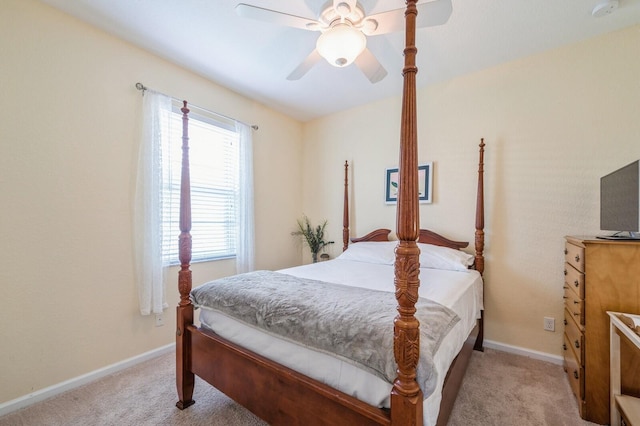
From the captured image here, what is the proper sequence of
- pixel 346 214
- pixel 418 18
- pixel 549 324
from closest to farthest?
pixel 418 18
pixel 549 324
pixel 346 214

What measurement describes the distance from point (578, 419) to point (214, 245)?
10.5ft

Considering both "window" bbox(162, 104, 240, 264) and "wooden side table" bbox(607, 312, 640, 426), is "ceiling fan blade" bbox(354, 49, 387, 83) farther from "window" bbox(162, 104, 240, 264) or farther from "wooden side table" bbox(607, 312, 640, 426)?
"wooden side table" bbox(607, 312, 640, 426)

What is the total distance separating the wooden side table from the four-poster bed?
0.74 metres

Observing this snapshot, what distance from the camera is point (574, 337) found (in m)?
1.88

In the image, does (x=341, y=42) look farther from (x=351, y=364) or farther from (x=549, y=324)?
(x=549, y=324)

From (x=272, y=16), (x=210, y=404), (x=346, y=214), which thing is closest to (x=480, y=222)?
(x=346, y=214)

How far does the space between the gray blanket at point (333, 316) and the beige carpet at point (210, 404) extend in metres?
0.68

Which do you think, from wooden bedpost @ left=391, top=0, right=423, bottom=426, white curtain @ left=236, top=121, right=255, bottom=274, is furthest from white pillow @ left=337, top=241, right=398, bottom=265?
wooden bedpost @ left=391, top=0, right=423, bottom=426

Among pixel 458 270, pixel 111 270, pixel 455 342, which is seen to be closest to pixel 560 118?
pixel 458 270

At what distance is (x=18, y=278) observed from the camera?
5.97 ft

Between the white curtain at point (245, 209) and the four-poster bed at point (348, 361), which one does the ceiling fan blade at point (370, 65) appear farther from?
the white curtain at point (245, 209)

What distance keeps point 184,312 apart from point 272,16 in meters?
1.96

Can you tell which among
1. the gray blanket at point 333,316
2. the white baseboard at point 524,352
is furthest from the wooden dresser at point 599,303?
the gray blanket at point 333,316

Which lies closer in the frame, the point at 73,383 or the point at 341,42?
the point at 341,42
